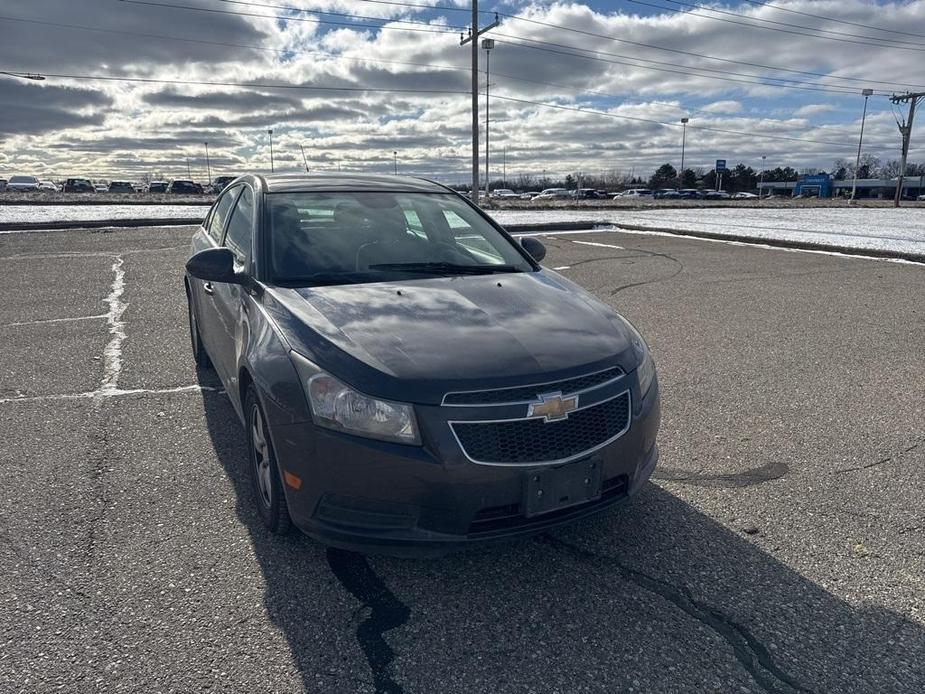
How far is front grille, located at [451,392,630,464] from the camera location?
7.86ft

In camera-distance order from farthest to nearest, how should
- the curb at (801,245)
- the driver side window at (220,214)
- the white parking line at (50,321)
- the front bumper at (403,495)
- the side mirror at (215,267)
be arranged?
the curb at (801,245) → the white parking line at (50,321) → the driver side window at (220,214) → the side mirror at (215,267) → the front bumper at (403,495)

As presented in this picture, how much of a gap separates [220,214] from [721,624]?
4.23 meters

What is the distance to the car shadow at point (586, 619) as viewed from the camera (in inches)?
86.3

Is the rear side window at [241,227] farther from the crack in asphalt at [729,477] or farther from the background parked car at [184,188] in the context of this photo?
the background parked car at [184,188]

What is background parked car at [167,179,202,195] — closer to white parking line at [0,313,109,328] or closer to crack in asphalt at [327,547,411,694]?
white parking line at [0,313,109,328]

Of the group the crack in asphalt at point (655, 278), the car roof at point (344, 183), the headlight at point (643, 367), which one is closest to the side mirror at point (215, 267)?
the car roof at point (344, 183)

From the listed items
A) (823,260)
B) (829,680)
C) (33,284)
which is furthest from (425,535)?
(823,260)

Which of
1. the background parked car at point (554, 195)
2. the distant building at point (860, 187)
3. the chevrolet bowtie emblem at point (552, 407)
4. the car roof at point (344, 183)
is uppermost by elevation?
the distant building at point (860, 187)

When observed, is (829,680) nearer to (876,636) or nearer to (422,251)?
(876,636)

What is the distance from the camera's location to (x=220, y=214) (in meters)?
4.97

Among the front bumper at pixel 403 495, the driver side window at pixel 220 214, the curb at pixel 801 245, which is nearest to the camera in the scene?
the front bumper at pixel 403 495

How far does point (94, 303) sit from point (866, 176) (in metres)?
147

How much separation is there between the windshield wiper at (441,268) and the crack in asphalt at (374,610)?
4.89 feet

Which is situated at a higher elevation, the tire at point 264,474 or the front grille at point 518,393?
the front grille at point 518,393
